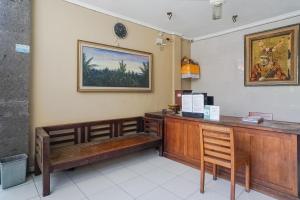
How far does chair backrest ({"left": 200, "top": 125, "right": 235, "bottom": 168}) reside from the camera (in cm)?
205

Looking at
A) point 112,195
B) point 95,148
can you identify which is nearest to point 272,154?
point 112,195

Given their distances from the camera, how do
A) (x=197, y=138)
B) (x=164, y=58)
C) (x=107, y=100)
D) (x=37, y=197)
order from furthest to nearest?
(x=164, y=58), (x=107, y=100), (x=197, y=138), (x=37, y=197)

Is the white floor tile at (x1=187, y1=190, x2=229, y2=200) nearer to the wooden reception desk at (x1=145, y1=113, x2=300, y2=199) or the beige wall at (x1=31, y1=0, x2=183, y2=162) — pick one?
the wooden reception desk at (x1=145, y1=113, x2=300, y2=199)

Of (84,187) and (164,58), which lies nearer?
(84,187)

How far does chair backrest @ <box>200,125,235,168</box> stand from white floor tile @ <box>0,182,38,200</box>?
2095 mm

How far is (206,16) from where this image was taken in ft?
11.8

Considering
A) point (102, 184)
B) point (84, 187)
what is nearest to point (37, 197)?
point (84, 187)

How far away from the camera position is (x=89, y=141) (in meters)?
3.18

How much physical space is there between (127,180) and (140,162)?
0.66 meters

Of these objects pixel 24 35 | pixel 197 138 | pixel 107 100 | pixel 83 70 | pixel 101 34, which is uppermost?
pixel 101 34

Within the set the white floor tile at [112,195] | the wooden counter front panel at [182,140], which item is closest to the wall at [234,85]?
the wooden counter front panel at [182,140]

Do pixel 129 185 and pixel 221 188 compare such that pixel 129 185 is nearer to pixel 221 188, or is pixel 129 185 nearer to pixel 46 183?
pixel 46 183

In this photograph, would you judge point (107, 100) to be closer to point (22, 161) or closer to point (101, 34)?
point (101, 34)

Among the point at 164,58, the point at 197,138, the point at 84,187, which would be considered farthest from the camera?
the point at 164,58
